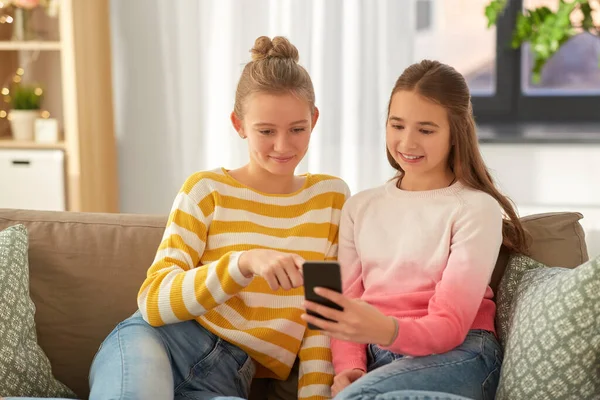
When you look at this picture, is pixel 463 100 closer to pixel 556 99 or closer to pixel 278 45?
pixel 278 45

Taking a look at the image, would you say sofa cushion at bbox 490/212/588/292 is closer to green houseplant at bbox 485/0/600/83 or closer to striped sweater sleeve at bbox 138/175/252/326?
striped sweater sleeve at bbox 138/175/252/326

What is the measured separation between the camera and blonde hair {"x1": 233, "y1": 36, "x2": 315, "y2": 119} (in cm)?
176

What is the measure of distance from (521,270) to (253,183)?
0.59 metres

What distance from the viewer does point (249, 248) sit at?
1.77 meters

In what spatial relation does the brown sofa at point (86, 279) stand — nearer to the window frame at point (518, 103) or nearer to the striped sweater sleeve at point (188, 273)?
the striped sweater sleeve at point (188, 273)

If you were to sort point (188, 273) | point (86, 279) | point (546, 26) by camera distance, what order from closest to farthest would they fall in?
1. point (188, 273)
2. point (86, 279)
3. point (546, 26)

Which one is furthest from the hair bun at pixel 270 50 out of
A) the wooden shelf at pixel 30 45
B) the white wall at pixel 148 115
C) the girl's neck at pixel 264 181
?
the wooden shelf at pixel 30 45

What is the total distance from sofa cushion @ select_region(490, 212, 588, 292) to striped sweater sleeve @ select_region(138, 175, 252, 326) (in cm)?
58

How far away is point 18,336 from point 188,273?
0.39m

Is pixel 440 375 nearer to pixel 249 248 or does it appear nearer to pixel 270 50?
pixel 249 248

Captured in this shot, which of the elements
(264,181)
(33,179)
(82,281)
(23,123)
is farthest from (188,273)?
(23,123)

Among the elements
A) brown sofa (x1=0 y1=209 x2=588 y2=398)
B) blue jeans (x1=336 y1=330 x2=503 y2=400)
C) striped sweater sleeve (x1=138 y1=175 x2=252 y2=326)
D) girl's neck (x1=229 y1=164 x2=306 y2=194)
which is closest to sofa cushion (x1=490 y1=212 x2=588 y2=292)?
brown sofa (x1=0 y1=209 x2=588 y2=398)

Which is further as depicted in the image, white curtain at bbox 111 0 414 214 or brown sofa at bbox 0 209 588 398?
white curtain at bbox 111 0 414 214

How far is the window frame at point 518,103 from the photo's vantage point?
3533 mm
